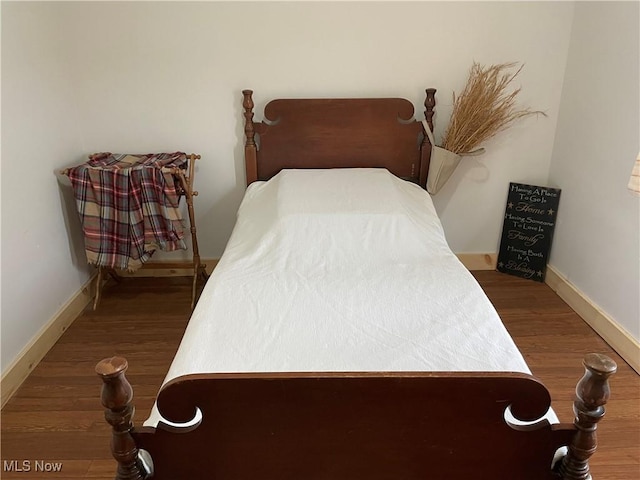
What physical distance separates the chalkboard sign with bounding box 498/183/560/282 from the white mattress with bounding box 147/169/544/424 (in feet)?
2.43

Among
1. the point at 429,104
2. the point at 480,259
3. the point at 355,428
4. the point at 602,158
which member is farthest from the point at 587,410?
the point at 480,259

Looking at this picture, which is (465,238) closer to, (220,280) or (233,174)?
(233,174)

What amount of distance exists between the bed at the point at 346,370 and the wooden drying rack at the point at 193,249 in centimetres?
39

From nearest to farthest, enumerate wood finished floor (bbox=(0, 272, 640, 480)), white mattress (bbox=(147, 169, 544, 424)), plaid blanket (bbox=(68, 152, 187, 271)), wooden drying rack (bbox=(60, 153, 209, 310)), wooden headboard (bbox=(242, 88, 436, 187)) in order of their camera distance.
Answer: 1. white mattress (bbox=(147, 169, 544, 424))
2. wood finished floor (bbox=(0, 272, 640, 480))
3. plaid blanket (bbox=(68, 152, 187, 271))
4. wooden drying rack (bbox=(60, 153, 209, 310))
5. wooden headboard (bbox=(242, 88, 436, 187))

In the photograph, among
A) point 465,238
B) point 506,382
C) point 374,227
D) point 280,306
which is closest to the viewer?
point 506,382

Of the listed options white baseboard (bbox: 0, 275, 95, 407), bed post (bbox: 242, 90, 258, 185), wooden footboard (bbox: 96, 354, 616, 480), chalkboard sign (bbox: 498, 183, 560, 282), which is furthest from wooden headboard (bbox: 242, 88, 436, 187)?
wooden footboard (bbox: 96, 354, 616, 480)

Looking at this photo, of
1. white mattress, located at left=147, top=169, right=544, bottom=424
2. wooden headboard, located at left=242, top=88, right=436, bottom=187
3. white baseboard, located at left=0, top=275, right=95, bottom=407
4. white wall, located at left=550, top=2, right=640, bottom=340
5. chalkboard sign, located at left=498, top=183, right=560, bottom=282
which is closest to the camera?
white mattress, located at left=147, top=169, right=544, bottom=424

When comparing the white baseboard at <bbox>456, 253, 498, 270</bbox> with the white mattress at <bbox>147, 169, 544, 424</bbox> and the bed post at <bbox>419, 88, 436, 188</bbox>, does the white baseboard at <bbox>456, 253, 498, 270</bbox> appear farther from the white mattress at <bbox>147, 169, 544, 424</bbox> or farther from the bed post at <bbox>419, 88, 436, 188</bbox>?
the white mattress at <bbox>147, 169, 544, 424</bbox>

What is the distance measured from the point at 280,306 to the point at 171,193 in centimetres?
115

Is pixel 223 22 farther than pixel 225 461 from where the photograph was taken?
Yes

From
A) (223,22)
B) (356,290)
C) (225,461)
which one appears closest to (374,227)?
(356,290)

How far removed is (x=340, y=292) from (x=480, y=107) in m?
1.42

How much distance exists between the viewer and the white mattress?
1375 mm

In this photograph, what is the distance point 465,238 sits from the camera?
10.2 ft
